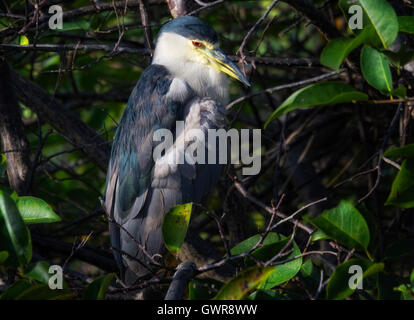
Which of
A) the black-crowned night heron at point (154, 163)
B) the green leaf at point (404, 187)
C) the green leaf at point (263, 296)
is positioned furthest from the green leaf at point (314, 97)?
the black-crowned night heron at point (154, 163)

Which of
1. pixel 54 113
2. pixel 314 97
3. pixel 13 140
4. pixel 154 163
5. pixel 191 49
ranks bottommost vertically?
pixel 154 163

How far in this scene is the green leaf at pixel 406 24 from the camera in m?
1.83

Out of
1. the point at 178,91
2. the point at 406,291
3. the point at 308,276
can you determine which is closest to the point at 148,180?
the point at 178,91

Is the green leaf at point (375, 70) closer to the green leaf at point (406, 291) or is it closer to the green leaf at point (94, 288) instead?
the green leaf at point (406, 291)

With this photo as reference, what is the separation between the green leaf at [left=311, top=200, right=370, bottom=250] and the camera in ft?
5.26

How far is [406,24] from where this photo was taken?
6.04 feet

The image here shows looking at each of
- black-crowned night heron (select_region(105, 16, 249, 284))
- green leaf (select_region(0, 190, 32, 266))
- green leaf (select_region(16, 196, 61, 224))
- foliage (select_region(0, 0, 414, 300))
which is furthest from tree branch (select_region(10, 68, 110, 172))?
green leaf (select_region(0, 190, 32, 266))

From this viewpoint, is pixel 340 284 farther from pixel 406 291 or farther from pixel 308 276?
pixel 308 276

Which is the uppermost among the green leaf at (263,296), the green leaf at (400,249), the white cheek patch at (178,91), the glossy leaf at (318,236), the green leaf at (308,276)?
the white cheek patch at (178,91)

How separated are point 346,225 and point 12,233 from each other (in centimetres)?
96

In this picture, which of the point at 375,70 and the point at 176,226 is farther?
the point at 375,70

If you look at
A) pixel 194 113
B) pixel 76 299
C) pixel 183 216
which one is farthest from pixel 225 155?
pixel 76 299
